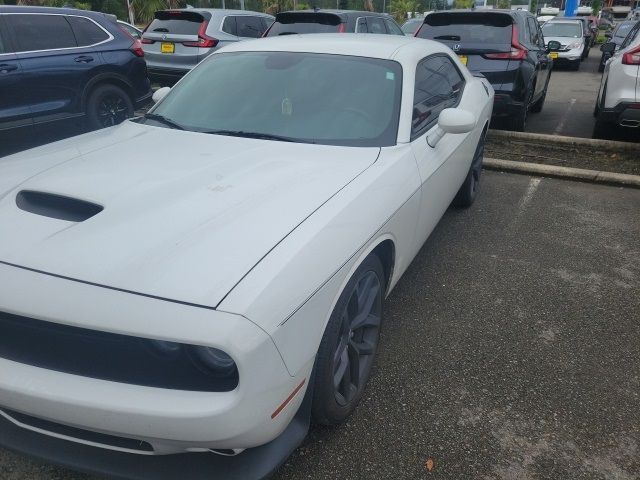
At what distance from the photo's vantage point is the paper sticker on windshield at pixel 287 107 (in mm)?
2914

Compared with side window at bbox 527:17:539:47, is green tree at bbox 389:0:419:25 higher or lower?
lower

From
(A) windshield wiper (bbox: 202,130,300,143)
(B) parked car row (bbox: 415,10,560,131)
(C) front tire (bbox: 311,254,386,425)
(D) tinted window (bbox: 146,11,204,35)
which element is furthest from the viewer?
(D) tinted window (bbox: 146,11,204,35)

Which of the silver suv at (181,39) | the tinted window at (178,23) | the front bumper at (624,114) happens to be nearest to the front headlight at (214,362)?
the front bumper at (624,114)

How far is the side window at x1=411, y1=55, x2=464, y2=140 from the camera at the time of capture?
9.93ft

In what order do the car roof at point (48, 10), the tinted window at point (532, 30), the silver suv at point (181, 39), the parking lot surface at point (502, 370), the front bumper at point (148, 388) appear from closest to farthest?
1. the front bumper at point (148, 388)
2. the parking lot surface at point (502, 370)
3. the car roof at point (48, 10)
4. the tinted window at point (532, 30)
5. the silver suv at point (181, 39)

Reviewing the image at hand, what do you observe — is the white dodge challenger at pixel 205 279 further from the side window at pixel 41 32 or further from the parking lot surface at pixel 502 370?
the side window at pixel 41 32

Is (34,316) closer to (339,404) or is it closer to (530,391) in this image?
(339,404)

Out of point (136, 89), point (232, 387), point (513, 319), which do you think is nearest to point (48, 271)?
point (232, 387)

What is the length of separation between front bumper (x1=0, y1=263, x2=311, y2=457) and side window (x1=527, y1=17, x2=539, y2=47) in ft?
23.6

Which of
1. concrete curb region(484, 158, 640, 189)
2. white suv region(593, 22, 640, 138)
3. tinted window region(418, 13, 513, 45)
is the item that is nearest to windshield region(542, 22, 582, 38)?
tinted window region(418, 13, 513, 45)

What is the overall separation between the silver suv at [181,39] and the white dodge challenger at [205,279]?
6.41m

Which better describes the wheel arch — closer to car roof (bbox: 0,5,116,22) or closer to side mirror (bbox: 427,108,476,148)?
car roof (bbox: 0,5,116,22)

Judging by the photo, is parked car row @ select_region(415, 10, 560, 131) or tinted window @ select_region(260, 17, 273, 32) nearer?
parked car row @ select_region(415, 10, 560, 131)

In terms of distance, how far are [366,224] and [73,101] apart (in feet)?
17.0
